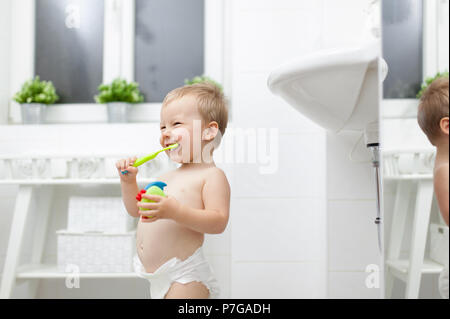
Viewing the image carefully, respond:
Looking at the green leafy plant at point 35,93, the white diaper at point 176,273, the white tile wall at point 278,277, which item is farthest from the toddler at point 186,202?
the green leafy plant at point 35,93

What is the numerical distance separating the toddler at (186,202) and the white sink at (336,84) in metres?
0.18

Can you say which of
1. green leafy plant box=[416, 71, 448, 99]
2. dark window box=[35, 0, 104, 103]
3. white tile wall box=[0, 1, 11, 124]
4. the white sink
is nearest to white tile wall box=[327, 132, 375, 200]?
the white sink

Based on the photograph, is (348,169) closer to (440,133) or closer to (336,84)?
(336,84)

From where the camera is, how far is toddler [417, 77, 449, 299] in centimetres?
56

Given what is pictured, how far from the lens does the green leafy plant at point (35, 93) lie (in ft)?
4.78

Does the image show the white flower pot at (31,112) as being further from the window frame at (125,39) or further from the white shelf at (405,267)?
the white shelf at (405,267)

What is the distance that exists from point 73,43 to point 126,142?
0.49 m

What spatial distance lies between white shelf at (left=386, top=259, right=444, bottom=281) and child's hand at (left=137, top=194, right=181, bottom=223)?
0.38 m

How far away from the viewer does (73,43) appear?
158 cm

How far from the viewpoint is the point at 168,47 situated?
1.56 meters

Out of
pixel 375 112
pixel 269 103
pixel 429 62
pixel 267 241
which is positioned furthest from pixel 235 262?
pixel 429 62

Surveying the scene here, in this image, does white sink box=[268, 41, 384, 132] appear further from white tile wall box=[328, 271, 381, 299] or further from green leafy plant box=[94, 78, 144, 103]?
green leafy plant box=[94, 78, 144, 103]

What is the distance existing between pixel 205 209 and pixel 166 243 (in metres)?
0.10
